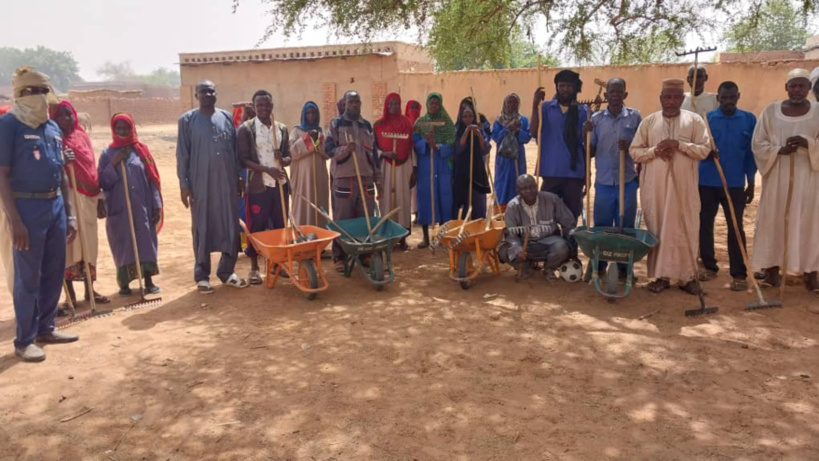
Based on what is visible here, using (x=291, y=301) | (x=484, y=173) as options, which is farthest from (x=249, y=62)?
(x=291, y=301)

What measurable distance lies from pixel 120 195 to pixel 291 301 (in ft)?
6.07

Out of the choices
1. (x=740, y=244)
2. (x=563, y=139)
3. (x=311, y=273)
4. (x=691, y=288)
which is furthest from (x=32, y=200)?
(x=740, y=244)

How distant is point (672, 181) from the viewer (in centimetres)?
536

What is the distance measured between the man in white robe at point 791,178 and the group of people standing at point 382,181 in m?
0.01

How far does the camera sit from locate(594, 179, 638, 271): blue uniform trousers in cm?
592

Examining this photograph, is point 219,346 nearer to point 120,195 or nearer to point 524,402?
point 120,195

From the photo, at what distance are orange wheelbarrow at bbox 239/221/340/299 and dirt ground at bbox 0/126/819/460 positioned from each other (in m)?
0.19

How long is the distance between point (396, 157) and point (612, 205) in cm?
249

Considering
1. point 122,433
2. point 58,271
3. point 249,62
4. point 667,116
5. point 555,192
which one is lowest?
point 122,433

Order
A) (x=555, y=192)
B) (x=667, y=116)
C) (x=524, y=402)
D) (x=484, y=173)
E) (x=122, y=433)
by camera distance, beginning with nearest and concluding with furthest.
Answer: (x=122, y=433), (x=524, y=402), (x=667, y=116), (x=555, y=192), (x=484, y=173)

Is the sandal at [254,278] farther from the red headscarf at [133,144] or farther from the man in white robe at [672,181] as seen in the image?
the man in white robe at [672,181]

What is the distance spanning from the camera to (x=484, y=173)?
7.41 m

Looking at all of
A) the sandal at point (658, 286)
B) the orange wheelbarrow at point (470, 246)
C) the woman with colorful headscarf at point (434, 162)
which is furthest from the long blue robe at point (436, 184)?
the sandal at point (658, 286)

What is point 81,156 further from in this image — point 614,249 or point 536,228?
point 614,249
